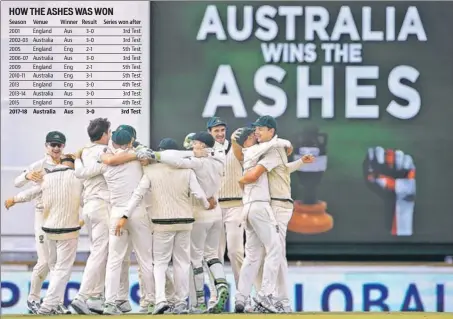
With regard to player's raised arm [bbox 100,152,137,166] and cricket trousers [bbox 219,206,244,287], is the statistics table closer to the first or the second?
cricket trousers [bbox 219,206,244,287]

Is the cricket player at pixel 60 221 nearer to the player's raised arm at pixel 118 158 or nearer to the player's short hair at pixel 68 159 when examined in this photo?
the player's short hair at pixel 68 159

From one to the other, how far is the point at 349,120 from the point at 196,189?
434 centimetres

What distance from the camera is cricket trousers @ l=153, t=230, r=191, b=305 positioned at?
15.8 m

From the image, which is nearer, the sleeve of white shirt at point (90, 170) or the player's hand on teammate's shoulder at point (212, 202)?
the sleeve of white shirt at point (90, 170)

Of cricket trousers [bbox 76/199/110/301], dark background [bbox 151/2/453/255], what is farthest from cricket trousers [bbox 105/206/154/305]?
dark background [bbox 151/2/453/255]

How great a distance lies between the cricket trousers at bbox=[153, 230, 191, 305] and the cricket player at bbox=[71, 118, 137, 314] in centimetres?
57

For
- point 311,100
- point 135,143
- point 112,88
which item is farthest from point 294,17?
point 135,143

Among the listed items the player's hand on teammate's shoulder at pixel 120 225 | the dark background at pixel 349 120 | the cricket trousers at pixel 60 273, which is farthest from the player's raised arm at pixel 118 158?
the dark background at pixel 349 120

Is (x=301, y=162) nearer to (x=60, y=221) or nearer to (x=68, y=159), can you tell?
(x=68, y=159)

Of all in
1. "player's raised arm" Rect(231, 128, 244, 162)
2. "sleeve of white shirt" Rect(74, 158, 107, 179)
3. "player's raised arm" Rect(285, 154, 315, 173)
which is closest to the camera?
"sleeve of white shirt" Rect(74, 158, 107, 179)

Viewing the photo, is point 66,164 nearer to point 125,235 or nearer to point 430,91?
point 125,235

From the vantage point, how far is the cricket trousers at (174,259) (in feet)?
51.9

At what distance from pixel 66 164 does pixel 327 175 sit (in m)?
4.16

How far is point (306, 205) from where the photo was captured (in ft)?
64.6
